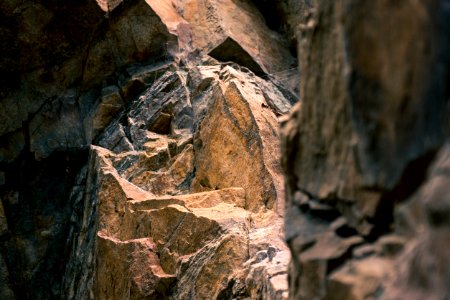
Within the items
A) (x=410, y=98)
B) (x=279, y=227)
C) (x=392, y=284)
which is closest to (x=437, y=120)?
(x=410, y=98)

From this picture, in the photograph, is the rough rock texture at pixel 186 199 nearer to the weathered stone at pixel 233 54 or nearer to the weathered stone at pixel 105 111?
the weathered stone at pixel 105 111

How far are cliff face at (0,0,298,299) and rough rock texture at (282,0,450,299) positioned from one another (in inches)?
355

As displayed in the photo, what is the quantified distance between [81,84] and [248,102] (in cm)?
1122

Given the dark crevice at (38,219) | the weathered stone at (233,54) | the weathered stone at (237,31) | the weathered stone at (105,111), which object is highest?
the weathered stone at (237,31)

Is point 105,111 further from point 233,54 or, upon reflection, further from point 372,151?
point 372,151

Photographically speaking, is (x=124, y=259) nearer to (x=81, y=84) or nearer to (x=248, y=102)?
(x=248, y=102)

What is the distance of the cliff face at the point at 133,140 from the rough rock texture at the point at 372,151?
901 cm

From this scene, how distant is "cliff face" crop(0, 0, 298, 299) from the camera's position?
1866cm

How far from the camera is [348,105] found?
691cm

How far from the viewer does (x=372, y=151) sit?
6.56 metres

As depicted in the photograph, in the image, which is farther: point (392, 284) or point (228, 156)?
point (228, 156)

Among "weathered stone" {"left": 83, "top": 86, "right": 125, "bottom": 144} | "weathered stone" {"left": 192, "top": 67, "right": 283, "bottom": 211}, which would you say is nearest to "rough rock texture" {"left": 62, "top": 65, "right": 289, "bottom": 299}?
"weathered stone" {"left": 192, "top": 67, "right": 283, "bottom": 211}

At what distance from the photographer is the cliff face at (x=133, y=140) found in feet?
61.2

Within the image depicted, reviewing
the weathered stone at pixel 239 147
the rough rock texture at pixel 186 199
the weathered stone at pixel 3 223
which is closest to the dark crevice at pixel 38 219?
the weathered stone at pixel 3 223
